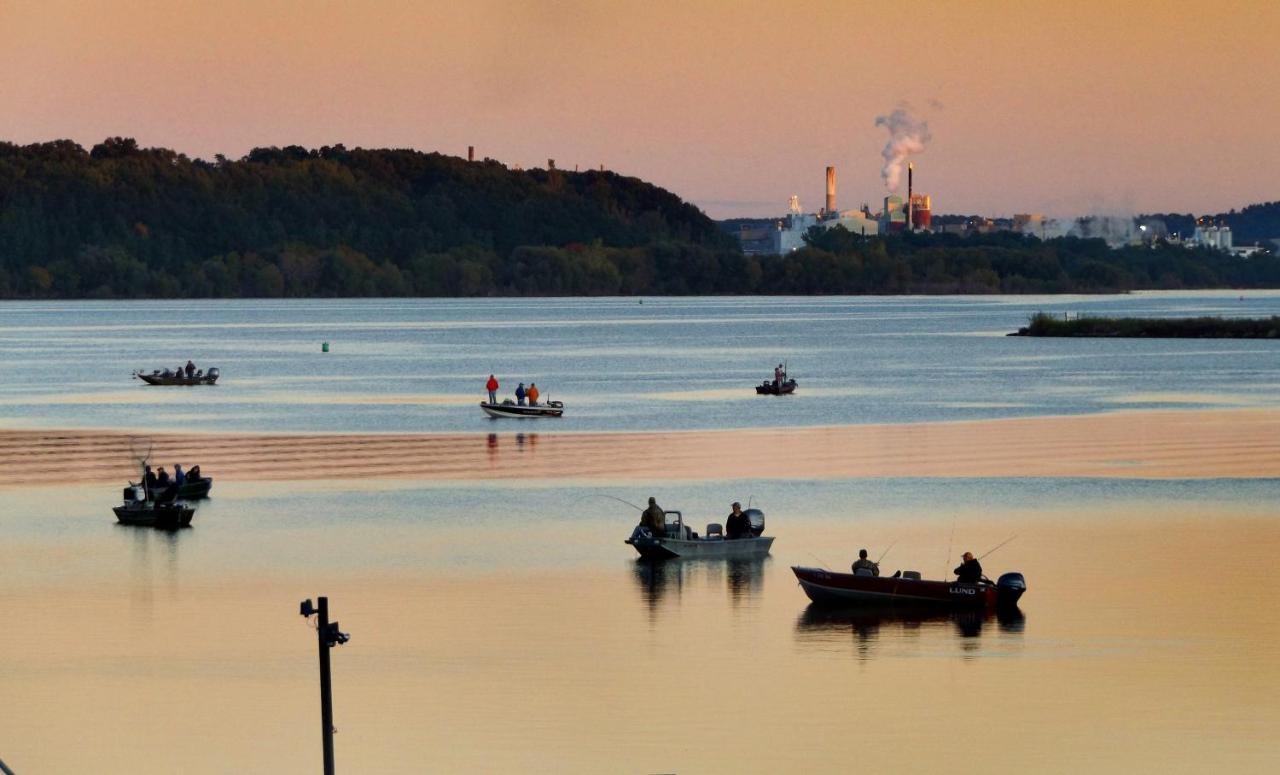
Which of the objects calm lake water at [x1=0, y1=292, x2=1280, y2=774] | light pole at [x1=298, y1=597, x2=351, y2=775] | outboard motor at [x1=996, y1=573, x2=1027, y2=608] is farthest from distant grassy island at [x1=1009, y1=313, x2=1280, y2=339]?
light pole at [x1=298, y1=597, x2=351, y2=775]

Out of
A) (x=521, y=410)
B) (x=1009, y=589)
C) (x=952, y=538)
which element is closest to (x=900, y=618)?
(x=1009, y=589)

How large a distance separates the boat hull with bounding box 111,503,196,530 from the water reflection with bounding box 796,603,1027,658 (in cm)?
1562

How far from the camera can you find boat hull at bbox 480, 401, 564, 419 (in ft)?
256

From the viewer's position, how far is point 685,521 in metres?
45.5

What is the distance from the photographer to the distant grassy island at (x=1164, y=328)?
15775 centimetres

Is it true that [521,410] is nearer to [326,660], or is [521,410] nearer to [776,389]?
[776,389]

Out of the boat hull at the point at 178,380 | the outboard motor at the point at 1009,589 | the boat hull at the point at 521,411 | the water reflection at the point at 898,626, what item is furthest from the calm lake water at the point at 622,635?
the boat hull at the point at 178,380

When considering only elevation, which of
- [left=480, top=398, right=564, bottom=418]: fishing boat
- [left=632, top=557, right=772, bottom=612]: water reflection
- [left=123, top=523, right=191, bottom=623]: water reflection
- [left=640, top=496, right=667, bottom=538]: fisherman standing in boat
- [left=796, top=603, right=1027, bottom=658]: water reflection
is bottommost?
[left=796, top=603, right=1027, bottom=658]: water reflection

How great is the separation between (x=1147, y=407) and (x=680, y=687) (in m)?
57.7

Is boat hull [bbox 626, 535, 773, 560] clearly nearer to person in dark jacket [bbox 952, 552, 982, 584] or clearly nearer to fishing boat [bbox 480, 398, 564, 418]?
person in dark jacket [bbox 952, 552, 982, 584]

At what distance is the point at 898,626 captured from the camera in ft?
107

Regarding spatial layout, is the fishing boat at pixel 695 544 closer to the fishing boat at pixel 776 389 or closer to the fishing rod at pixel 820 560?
the fishing rod at pixel 820 560

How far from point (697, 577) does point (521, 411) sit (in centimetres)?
4083

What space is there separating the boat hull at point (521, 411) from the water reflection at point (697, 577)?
39028 millimetres
